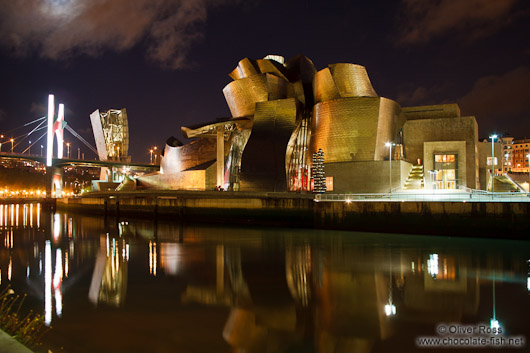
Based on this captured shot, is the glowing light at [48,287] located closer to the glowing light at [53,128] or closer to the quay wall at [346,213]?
the quay wall at [346,213]

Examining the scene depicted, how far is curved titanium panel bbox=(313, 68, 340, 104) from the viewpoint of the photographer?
28.7 meters

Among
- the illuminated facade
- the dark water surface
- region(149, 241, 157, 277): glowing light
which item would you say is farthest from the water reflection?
the illuminated facade

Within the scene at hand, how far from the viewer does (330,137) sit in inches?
1073

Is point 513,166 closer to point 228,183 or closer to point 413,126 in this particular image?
point 413,126

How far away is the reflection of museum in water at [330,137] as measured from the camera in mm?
26172

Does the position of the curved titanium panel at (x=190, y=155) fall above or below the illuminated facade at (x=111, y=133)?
below

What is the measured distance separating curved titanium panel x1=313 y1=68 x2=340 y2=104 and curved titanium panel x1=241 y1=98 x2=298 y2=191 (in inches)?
86.0

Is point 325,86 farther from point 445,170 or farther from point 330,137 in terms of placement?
point 445,170

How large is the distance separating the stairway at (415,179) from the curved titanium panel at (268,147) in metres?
8.12

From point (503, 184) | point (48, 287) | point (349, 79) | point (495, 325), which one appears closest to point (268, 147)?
point (349, 79)

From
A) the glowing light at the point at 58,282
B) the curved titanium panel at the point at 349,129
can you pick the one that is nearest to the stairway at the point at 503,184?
the curved titanium panel at the point at 349,129

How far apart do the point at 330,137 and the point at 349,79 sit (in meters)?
4.87

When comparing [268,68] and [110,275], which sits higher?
[268,68]

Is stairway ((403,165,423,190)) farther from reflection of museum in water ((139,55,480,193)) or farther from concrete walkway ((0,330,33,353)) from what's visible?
concrete walkway ((0,330,33,353))
